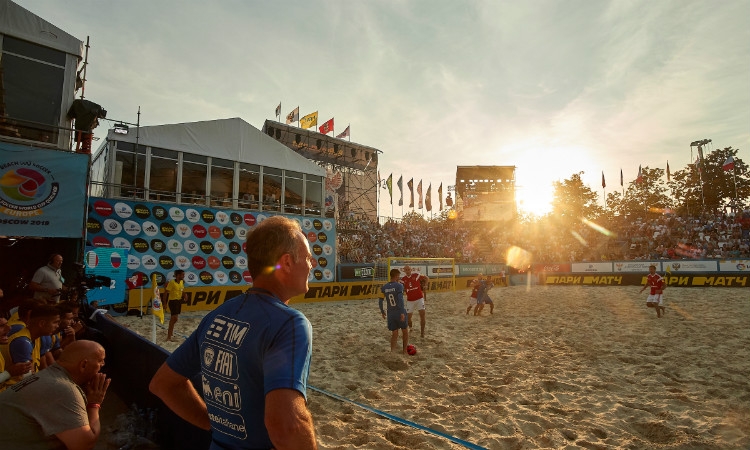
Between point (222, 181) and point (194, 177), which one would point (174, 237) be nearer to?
point (194, 177)

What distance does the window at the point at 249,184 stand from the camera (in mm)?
20000

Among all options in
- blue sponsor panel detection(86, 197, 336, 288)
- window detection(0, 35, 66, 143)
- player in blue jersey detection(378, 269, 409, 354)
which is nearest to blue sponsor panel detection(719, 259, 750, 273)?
player in blue jersey detection(378, 269, 409, 354)

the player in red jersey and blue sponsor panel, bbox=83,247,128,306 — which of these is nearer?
the player in red jersey

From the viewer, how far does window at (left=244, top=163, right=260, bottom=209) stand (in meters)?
20.0

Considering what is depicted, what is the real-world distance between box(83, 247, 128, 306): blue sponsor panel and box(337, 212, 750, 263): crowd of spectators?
15054mm

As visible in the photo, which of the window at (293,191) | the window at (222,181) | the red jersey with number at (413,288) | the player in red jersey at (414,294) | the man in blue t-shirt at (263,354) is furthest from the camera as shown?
the window at (293,191)

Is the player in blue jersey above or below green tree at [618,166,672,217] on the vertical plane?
below

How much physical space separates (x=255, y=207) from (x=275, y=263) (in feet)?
64.6

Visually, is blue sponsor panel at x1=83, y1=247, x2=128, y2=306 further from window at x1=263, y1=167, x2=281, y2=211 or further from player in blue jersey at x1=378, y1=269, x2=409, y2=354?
Result: player in blue jersey at x1=378, y1=269, x2=409, y2=354

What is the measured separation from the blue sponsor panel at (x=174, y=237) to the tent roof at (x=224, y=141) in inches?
124

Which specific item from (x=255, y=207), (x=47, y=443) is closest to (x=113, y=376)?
(x=47, y=443)

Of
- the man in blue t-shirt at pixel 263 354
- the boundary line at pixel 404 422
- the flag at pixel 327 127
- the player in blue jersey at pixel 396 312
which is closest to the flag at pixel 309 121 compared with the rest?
the flag at pixel 327 127

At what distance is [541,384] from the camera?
6527mm

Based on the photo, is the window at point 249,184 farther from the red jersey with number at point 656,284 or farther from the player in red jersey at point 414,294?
the red jersey with number at point 656,284
